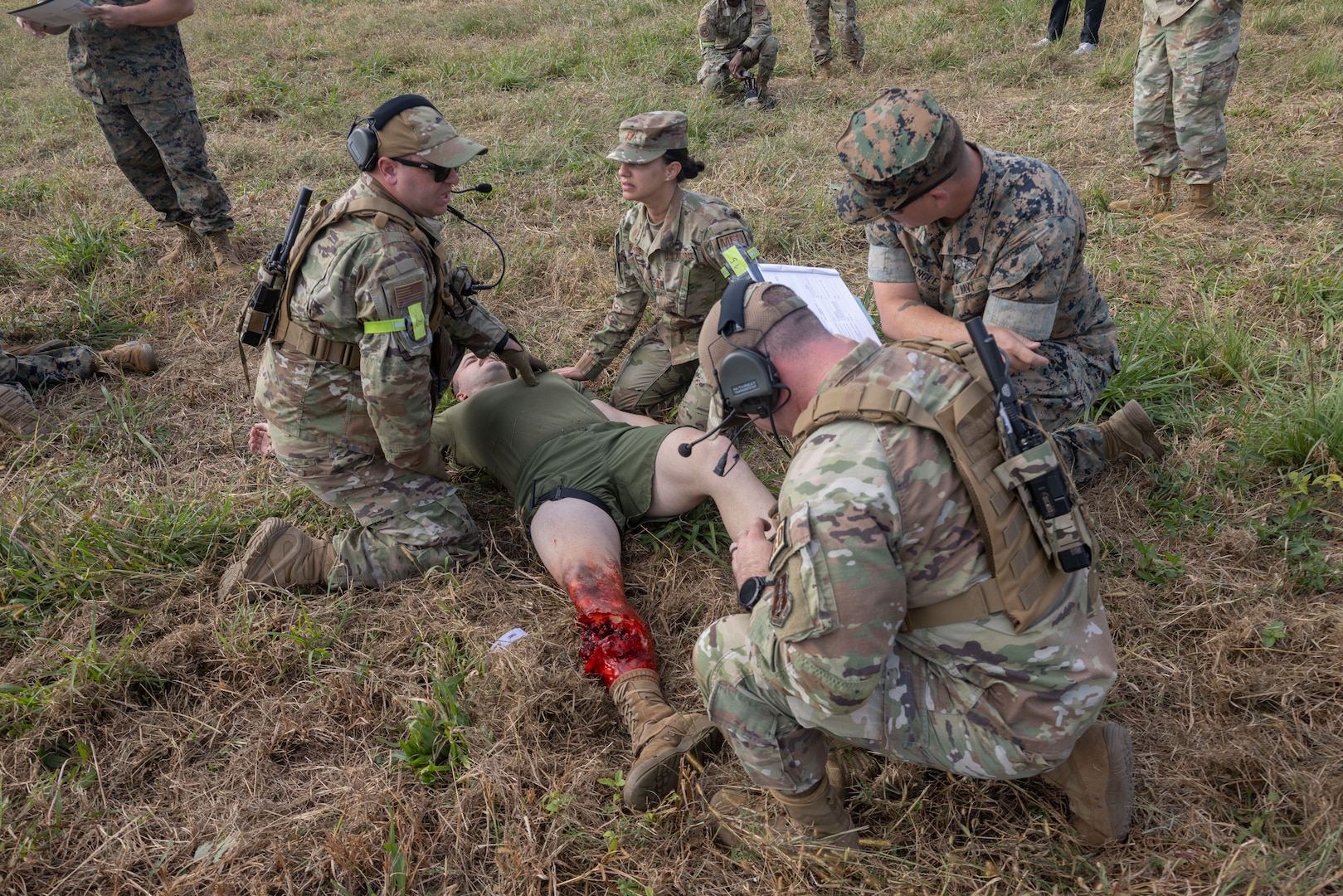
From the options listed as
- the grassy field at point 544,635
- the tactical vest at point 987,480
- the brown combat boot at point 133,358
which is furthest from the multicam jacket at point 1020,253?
the brown combat boot at point 133,358

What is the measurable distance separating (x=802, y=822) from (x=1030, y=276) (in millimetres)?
1837

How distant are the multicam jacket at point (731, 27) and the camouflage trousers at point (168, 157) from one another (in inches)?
181

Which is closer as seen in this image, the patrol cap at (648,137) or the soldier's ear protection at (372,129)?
the soldier's ear protection at (372,129)

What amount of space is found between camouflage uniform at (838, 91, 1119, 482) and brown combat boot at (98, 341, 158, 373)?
3924 millimetres

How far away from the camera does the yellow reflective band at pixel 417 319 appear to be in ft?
10.6

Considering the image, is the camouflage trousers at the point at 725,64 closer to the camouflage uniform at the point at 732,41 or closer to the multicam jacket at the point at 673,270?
the camouflage uniform at the point at 732,41

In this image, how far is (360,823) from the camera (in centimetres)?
245

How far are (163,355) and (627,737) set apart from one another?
383 cm

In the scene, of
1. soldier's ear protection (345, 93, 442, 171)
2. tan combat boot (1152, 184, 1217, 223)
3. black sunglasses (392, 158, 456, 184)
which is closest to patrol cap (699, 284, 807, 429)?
black sunglasses (392, 158, 456, 184)

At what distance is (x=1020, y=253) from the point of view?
286 cm

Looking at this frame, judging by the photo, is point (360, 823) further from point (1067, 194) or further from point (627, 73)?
point (627, 73)

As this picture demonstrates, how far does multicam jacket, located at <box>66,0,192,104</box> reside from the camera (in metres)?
5.14

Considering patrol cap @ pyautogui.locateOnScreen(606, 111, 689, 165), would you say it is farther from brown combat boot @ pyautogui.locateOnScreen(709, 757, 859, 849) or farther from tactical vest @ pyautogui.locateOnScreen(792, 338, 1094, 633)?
brown combat boot @ pyautogui.locateOnScreen(709, 757, 859, 849)

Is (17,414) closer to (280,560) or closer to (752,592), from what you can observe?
(280,560)
